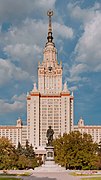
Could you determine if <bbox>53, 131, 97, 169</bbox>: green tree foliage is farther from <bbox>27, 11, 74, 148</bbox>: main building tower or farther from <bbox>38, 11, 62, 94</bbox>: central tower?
<bbox>38, 11, 62, 94</bbox>: central tower

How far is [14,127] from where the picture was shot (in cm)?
18438

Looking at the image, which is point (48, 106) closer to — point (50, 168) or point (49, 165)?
point (49, 165)

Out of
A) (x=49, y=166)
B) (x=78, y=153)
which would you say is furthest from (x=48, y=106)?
(x=49, y=166)

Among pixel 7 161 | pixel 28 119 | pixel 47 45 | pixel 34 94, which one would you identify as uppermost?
pixel 47 45

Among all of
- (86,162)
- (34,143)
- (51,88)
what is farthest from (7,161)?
(51,88)

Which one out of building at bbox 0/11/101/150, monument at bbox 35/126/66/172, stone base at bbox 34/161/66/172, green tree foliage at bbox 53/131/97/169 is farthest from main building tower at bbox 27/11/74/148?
stone base at bbox 34/161/66/172

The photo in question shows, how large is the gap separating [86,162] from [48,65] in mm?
126264

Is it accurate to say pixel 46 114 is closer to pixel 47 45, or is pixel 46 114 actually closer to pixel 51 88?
pixel 51 88

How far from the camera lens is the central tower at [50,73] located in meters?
181

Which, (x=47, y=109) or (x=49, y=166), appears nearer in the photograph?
(x=49, y=166)

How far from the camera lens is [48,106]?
17662 centimetres

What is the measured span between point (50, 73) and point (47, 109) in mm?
22163

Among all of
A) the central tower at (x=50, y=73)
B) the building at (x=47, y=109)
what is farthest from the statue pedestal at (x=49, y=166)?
the central tower at (x=50, y=73)

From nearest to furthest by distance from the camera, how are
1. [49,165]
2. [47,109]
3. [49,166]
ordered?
[49,166] < [49,165] < [47,109]
